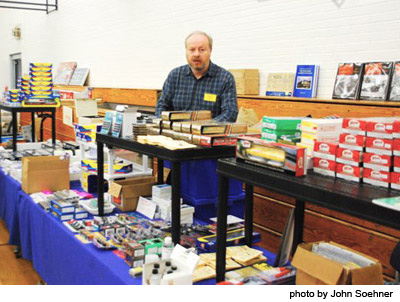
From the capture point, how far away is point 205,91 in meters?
3.55

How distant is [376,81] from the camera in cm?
A: 380

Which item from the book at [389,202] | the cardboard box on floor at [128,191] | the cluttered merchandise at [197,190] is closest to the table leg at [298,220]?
the cluttered merchandise at [197,190]

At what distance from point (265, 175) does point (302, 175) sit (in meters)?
0.14

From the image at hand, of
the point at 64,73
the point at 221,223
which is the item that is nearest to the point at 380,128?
the point at 221,223

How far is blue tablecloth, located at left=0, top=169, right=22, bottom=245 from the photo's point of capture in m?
3.97

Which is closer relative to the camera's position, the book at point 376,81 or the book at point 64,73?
the book at point 376,81

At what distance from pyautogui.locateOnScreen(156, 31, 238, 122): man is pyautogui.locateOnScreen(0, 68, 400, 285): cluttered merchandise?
0.58m

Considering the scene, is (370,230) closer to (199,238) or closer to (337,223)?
(337,223)

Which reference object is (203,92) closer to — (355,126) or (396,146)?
(355,126)

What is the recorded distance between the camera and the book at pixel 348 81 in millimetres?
3982

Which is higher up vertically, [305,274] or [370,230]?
[305,274]

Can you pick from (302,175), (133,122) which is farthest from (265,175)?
(133,122)

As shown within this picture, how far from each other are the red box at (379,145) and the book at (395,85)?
2.38 meters

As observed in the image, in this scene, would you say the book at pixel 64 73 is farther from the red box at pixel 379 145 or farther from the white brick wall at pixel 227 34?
the red box at pixel 379 145
